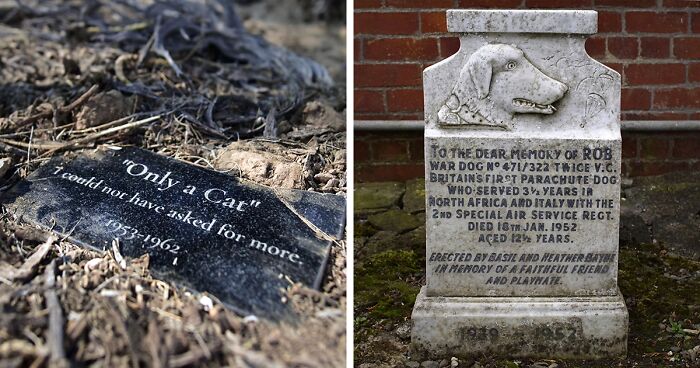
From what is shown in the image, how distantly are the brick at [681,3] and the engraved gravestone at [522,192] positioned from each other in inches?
70.0

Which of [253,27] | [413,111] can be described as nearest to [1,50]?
[253,27]

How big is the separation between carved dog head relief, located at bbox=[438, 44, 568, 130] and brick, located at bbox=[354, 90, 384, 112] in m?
1.68

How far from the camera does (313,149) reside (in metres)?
3.12

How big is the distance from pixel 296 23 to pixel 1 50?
2556 mm

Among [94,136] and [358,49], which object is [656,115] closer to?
[358,49]

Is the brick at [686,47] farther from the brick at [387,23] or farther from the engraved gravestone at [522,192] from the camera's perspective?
the engraved gravestone at [522,192]

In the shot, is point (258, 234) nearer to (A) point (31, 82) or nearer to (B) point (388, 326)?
(B) point (388, 326)

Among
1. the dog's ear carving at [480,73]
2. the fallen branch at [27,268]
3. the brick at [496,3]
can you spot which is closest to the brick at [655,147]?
the brick at [496,3]

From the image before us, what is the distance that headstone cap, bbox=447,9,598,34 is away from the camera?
2.79m

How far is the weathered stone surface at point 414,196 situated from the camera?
175 inches

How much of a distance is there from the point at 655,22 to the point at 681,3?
0.55 feet

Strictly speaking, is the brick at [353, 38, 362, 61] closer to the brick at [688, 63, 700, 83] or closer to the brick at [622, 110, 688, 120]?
the brick at [622, 110, 688, 120]

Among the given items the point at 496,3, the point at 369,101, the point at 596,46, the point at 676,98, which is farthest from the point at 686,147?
the point at 369,101

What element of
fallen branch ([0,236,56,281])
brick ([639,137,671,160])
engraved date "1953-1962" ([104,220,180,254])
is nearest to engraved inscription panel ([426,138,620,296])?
engraved date "1953-1962" ([104,220,180,254])
